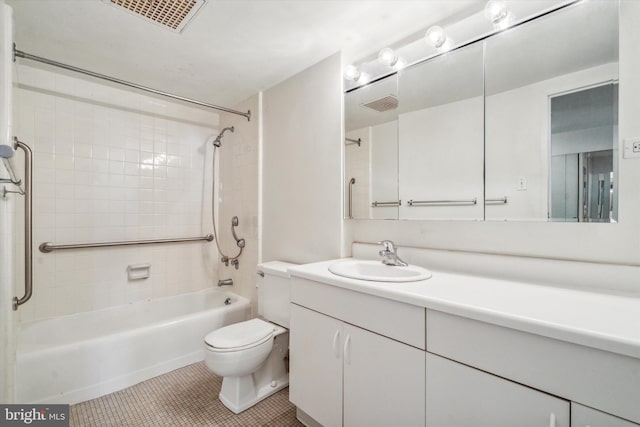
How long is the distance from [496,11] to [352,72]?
0.80m

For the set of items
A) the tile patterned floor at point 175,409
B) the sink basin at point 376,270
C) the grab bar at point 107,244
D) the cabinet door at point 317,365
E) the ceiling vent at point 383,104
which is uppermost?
the ceiling vent at point 383,104

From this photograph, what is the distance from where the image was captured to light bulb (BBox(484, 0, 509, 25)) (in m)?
1.30

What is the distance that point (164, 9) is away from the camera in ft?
4.94

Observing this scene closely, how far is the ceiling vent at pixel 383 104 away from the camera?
5.87ft

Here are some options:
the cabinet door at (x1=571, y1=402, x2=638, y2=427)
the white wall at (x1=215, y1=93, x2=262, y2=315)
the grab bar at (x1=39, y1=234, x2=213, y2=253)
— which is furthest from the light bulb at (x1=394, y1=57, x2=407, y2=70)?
the grab bar at (x1=39, y1=234, x2=213, y2=253)

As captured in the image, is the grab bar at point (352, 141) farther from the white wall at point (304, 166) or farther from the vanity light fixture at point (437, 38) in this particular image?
the vanity light fixture at point (437, 38)

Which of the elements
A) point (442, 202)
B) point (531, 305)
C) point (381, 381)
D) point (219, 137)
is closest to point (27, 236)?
point (219, 137)

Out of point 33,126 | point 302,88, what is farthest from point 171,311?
point 302,88

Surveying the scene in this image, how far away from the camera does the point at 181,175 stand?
2818mm

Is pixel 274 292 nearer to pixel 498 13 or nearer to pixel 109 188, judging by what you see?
pixel 109 188

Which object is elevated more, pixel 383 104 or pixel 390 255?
pixel 383 104

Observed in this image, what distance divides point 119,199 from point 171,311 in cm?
108

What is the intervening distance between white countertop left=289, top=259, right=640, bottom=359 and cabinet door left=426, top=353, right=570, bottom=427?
0.60ft

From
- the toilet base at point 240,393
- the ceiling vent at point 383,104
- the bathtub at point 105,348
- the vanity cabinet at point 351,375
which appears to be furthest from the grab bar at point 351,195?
the bathtub at point 105,348
